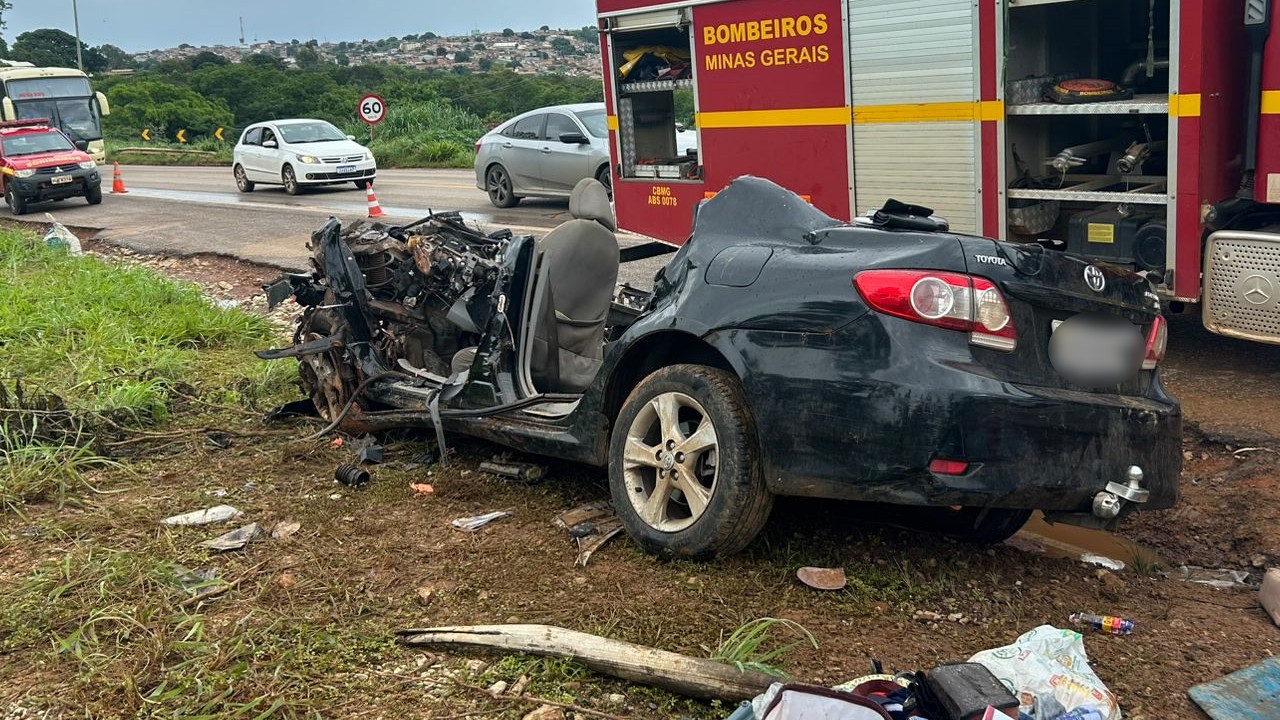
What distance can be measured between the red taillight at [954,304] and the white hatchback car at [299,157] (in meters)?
21.2

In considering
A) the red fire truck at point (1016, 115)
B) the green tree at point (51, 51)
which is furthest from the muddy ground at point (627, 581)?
the green tree at point (51, 51)

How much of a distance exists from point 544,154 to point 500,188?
4.19ft

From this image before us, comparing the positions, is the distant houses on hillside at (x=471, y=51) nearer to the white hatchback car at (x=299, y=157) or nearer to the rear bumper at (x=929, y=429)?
the white hatchback car at (x=299, y=157)

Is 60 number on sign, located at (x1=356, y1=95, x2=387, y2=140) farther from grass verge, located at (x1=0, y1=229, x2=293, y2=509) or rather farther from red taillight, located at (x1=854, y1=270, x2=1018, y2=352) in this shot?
red taillight, located at (x1=854, y1=270, x2=1018, y2=352)

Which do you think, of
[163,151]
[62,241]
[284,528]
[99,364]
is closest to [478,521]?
[284,528]

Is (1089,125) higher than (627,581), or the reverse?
(1089,125)

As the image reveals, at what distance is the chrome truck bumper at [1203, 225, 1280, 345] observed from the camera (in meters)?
6.61

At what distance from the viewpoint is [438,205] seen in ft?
64.0

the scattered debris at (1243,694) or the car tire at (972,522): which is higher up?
the car tire at (972,522)

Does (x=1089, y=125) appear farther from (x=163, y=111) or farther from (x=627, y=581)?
(x=163, y=111)

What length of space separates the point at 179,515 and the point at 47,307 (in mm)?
5602

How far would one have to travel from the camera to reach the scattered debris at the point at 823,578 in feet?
12.9

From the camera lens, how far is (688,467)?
13.0 feet

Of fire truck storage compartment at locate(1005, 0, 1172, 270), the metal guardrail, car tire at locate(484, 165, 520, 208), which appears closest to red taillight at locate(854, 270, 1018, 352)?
fire truck storage compartment at locate(1005, 0, 1172, 270)
